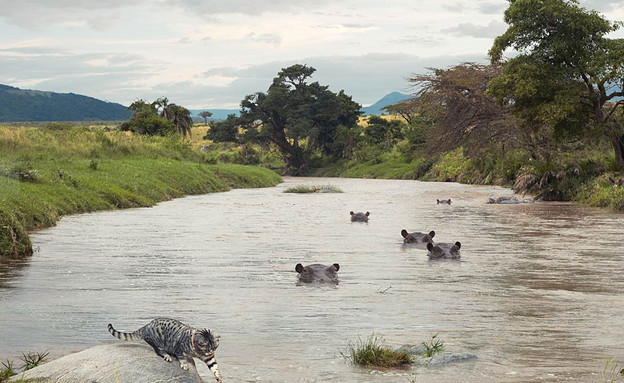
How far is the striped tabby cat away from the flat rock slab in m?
0.09

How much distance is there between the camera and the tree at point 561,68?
94.6 feet

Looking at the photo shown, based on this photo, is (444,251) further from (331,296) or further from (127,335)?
(127,335)

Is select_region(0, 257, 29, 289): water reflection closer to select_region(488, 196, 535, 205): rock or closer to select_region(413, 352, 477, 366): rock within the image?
select_region(413, 352, 477, 366): rock

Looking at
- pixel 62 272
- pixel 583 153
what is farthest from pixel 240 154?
pixel 62 272

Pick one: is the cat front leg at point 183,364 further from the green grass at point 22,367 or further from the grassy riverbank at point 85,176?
the grassy riverbank at point 85,176

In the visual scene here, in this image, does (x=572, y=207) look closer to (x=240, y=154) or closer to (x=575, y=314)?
(x=575, y=314)

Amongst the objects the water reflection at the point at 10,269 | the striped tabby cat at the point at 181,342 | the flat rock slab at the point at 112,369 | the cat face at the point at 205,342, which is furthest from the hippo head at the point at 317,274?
the cat face at the point at 205,342

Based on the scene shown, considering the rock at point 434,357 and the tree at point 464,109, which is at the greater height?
the tree at point 464,109

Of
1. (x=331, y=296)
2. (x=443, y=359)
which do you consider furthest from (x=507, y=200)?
(x=443, y=359)

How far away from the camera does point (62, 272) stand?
13.0 metres

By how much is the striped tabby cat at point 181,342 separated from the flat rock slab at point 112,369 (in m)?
0.09

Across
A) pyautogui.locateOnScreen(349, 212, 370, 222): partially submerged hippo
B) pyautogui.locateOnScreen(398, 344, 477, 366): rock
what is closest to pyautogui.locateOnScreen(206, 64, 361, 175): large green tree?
pyautogui.locateOnScreen(349, 212, 370, 222): partially submerged hippo

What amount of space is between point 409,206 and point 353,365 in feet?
81.7

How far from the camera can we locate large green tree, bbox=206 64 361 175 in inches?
3263
